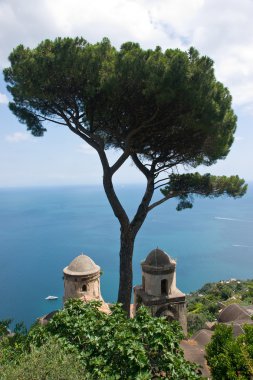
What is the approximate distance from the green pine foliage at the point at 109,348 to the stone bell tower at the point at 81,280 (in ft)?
22.8

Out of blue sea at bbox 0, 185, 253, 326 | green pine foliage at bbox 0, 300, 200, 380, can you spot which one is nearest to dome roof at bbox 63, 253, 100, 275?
green pine foliage at bbox 0, 300, 200, 380

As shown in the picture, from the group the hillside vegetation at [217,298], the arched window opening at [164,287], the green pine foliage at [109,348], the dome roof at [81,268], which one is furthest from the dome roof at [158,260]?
the hillside vegetation at [217,298]

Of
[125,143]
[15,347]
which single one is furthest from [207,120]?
[15,347]

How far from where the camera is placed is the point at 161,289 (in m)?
12.4

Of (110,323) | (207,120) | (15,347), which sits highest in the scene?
Answer: (207,120)

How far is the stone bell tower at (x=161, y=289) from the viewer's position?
1208 cm

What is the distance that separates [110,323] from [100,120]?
6052 millimetres

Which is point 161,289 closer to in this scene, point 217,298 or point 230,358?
point 230,358

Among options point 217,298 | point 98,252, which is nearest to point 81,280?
point 217,298

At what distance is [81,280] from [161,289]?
127 inches

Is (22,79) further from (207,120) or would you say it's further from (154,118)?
(207,120)

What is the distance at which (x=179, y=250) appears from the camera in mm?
77500

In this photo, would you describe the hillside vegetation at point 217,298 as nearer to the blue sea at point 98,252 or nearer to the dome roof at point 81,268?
the blue sea at point 98,252

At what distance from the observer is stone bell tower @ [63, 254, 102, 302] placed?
12555mm
